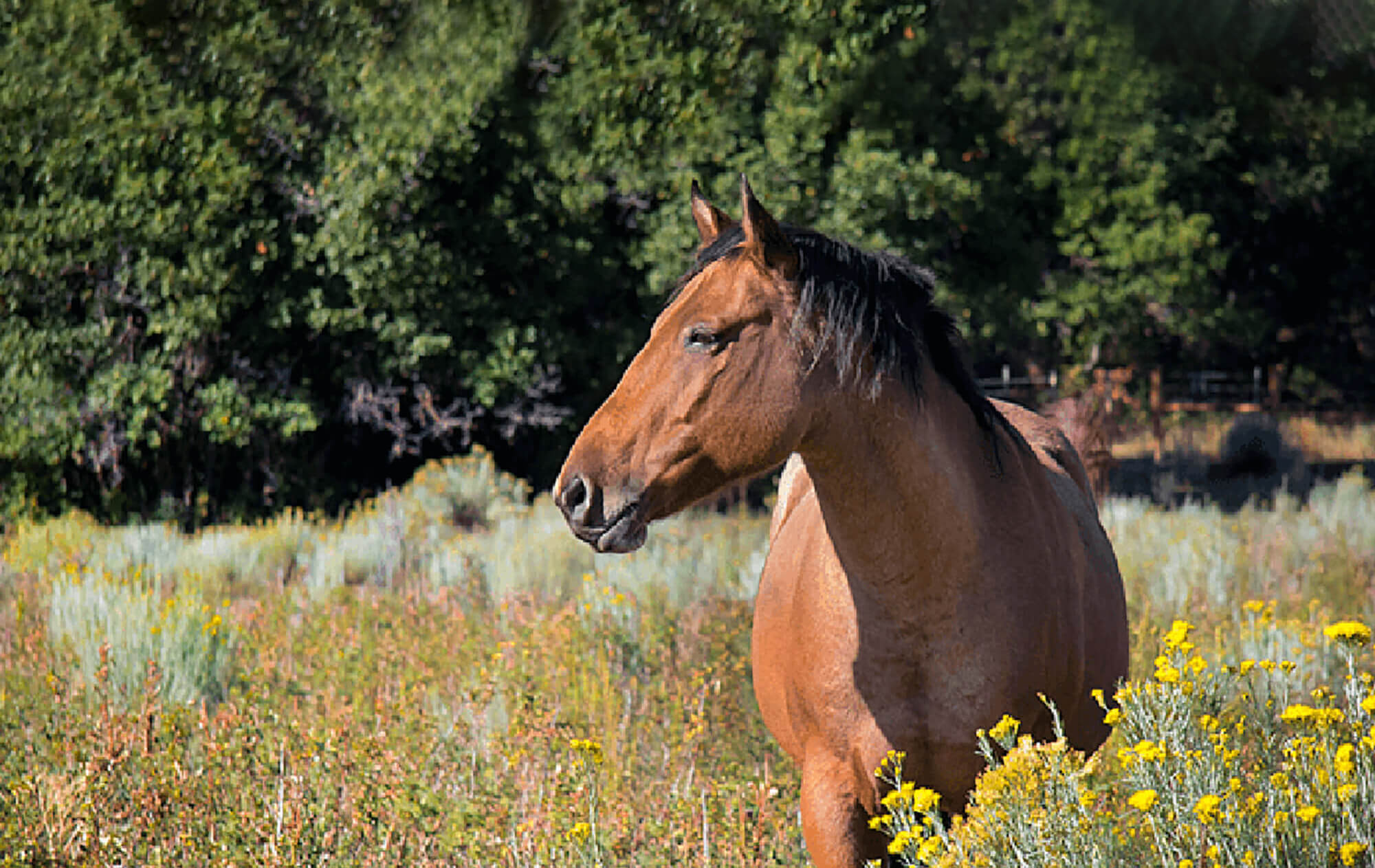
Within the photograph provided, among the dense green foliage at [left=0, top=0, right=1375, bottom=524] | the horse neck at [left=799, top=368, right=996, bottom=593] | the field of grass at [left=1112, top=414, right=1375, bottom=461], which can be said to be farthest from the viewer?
the field of grass at [left=1112, top=414, right=1375, bottom=461]

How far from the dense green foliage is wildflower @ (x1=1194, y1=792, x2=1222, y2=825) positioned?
13.2 meters

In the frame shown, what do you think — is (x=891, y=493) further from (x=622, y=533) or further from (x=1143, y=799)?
(x=1143, y=799)

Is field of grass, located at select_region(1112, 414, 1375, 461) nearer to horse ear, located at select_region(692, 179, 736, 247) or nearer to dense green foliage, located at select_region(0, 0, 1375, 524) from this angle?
dense green foliage, located at select_region(0, 0, 1375, 524)

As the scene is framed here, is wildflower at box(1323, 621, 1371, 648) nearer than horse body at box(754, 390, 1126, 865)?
Yes

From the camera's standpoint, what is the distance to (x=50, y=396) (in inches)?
550

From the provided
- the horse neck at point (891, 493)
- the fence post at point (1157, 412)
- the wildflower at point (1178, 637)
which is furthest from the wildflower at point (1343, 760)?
the fence post at point (1157, 412)

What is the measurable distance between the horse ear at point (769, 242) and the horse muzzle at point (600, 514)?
613 mm

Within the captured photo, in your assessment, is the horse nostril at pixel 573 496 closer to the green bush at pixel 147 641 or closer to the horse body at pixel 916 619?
the horse body at pixel 916 619

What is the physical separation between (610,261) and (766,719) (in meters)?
13.4

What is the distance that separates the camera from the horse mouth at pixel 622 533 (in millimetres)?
2695

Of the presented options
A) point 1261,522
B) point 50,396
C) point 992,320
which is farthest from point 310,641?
point 992,320

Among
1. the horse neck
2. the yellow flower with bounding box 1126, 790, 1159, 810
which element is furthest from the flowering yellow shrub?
the horse neck

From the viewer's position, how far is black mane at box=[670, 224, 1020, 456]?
2762mm

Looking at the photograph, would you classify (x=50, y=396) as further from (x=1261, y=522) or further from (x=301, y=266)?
(x=1261, y=522)
